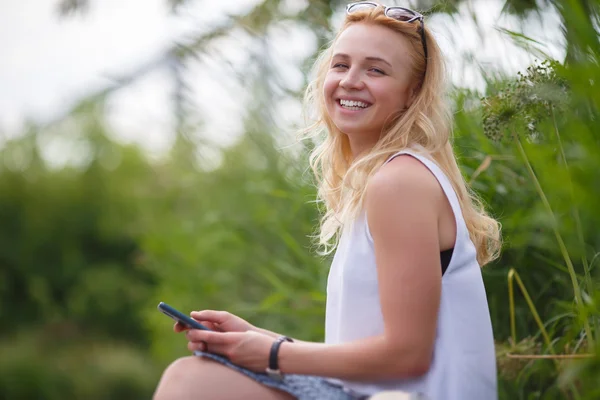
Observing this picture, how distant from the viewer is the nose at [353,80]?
5.38 feet

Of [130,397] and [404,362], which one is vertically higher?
[404,362]

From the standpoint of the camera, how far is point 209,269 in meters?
4.91

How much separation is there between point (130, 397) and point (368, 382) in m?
6.77

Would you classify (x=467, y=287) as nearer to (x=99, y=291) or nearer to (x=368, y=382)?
(x=368, y=382)

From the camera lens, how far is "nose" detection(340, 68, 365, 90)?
1.64m

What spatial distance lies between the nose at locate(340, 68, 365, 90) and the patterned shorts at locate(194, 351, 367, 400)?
0.61 metres

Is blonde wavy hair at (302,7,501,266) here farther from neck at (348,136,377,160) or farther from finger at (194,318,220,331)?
finger at (194,318,220,331)

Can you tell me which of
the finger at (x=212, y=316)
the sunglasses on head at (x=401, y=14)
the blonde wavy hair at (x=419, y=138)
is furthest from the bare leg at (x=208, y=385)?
the sunglasses on head at (x=401, y=14)

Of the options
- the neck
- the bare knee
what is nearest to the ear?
the neck

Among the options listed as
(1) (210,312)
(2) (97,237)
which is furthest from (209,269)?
(2) (97,237)

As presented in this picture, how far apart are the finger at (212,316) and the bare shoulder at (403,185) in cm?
42

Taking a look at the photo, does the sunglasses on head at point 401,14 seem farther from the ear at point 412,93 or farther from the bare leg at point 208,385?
the bare leg at point 208,385

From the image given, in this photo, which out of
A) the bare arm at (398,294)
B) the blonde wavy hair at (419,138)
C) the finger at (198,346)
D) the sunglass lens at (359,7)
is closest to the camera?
the bare arm at (398,294)

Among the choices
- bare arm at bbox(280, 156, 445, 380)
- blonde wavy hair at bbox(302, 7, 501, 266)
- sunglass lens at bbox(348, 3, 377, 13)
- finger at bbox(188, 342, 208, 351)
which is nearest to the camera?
bare arm at bbox(280, 156, 445, 380)
